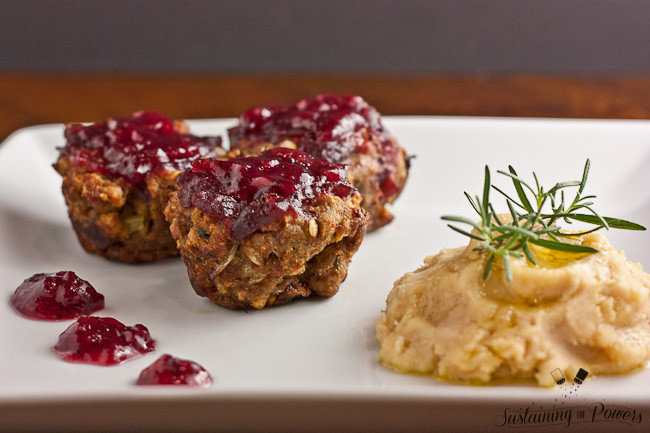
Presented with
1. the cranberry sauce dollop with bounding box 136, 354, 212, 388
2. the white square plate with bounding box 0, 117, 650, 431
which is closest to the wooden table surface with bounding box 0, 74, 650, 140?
the white square plate with bounding box 0, 117, 650, 431

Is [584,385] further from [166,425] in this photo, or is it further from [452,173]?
[452,173]

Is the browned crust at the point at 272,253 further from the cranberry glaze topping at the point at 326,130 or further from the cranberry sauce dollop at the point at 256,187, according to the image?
the cranberry glaze topping at the point at 326,130

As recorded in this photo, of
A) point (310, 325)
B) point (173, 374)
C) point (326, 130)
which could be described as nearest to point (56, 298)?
point (173, 374)

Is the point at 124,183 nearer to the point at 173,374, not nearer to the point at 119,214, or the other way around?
the point at 119,214

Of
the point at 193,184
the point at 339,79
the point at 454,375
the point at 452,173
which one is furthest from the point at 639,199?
the point at 339,79

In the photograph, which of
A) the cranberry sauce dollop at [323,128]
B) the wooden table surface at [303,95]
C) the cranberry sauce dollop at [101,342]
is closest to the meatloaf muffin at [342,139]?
the cranberry sauce dollop at [323,128]

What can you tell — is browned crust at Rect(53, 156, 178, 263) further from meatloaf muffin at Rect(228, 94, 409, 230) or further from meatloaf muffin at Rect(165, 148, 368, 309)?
meatloaf muffin at Rect(228, 94, 409, 230)
